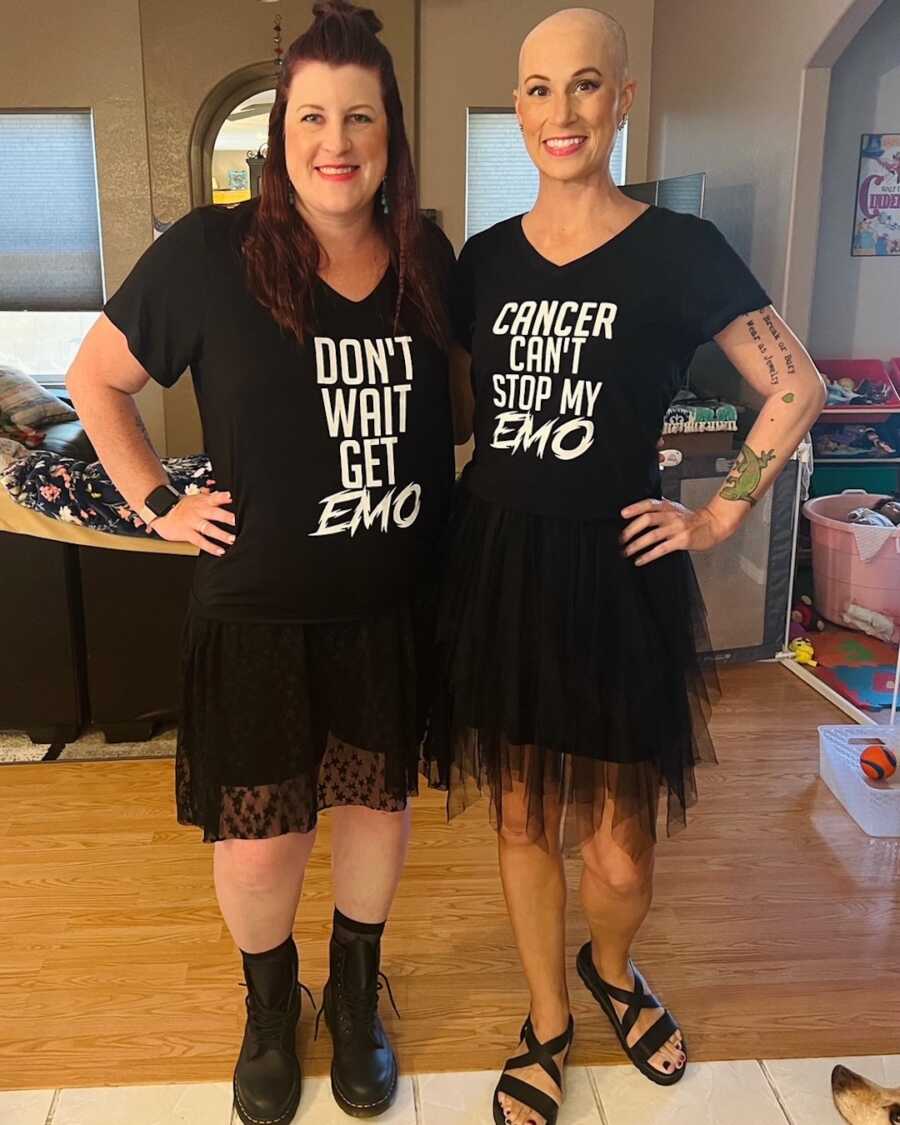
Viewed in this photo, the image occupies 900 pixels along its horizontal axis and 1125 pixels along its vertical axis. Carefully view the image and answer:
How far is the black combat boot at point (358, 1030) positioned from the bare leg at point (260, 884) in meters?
0.14

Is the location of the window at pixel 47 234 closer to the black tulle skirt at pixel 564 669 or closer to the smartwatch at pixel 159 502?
the smartwatch at pixel 159 502

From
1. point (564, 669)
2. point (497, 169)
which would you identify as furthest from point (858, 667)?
point (497, 169)

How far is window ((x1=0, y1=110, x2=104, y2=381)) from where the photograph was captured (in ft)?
16.5

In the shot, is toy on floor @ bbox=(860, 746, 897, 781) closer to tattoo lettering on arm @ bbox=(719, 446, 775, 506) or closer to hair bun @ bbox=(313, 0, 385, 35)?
tattoo lettering on arm @ bbox=(719, 446, 775, 506)

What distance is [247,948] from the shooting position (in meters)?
1.56

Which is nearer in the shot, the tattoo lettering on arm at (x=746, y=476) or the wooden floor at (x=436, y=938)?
the tattoo lettering on arm at (x=746, y=476)

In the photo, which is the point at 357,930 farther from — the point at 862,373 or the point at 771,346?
the point at 862,373

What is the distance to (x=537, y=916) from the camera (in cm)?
157

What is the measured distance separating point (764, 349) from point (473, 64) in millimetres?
3971

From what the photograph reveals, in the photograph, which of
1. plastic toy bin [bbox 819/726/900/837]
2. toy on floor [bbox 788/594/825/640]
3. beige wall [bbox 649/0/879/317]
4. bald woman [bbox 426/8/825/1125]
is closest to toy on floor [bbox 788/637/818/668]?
toy on floor [bbox 788/594/825/640]

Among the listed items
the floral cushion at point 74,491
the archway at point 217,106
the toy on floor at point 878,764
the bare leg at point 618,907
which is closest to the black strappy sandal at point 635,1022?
the bare leg at point 618,907

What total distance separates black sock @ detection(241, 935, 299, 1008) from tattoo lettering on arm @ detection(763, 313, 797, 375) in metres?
1.13

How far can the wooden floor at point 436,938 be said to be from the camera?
1739mm

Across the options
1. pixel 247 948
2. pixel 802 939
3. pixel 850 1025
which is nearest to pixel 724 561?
pixel 802 939
